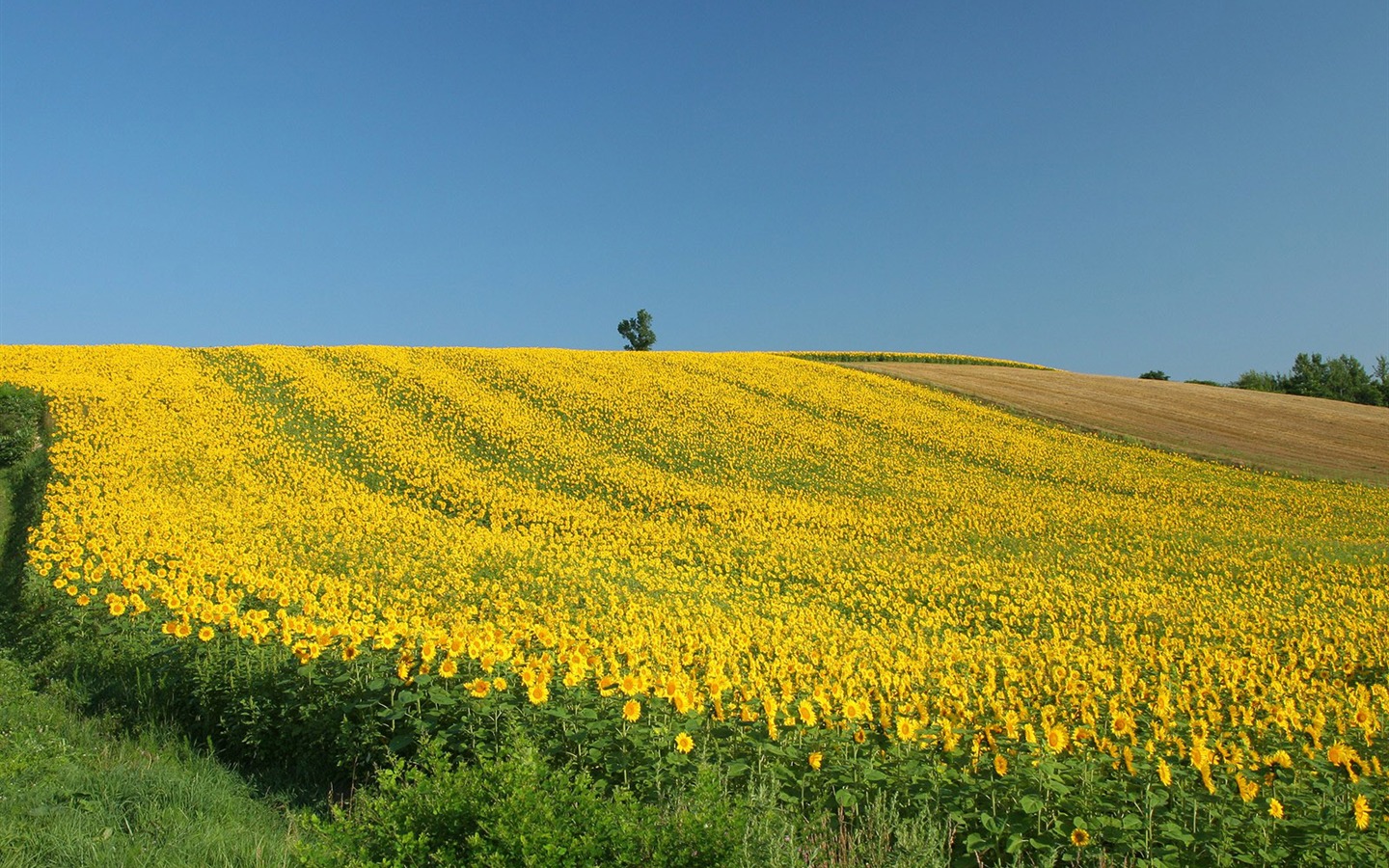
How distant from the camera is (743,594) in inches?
519

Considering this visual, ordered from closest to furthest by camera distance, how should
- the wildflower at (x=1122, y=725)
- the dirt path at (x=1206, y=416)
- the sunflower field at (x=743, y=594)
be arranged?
the sunflower field at (x=743, y=594) < the wildflower at (x=1122, y=725) < the dirt path at (x=1206, y=416)

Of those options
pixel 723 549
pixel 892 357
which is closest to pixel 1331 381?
Answer: pixel 892 357

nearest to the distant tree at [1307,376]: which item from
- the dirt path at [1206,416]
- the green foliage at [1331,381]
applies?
the green foliage at [1331,381]

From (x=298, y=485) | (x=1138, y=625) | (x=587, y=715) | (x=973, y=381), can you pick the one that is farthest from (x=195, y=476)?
(x=973, y=381)

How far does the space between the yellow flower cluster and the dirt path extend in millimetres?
2948

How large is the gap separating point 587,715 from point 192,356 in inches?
1253

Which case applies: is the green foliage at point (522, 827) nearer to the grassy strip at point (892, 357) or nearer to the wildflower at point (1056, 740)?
the wildflower at point (1056, 740)

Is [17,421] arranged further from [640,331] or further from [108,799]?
[640,331]

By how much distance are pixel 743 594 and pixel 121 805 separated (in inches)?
353

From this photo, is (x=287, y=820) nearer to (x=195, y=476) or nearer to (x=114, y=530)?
(x=114, y=530)

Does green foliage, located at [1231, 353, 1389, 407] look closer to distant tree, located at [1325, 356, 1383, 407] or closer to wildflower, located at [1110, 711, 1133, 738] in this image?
distant tree, located at [1325, 356, 1383, 407]

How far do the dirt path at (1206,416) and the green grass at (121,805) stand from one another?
3305 cm

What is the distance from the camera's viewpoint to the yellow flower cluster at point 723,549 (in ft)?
22.4

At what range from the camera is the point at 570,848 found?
3660 millimetres
